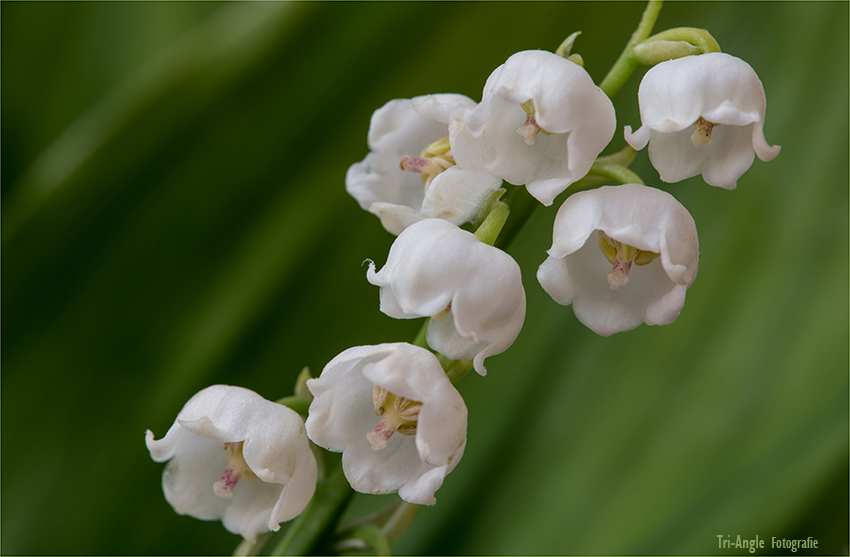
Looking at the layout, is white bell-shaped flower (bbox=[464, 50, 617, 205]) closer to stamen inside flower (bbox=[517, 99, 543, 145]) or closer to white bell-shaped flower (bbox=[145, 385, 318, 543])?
stamen inside flower (bbox=[517, 99, 543, 145])

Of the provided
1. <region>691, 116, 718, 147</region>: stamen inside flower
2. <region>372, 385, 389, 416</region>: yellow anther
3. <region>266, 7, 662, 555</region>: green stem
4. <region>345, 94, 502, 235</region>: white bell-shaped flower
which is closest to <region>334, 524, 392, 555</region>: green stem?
<region>266, 7, 662, 555</region>: green stem

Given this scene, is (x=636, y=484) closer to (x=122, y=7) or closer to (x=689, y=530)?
(x=689, y=530)

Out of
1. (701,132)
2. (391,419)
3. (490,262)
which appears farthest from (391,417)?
(701,132)

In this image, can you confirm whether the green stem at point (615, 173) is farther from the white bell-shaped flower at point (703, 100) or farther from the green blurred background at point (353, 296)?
the green blurred background at point (353, 296)

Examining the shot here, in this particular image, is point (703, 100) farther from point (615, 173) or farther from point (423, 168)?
point (423, 168)

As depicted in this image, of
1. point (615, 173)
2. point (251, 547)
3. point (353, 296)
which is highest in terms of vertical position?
point (615, 173)

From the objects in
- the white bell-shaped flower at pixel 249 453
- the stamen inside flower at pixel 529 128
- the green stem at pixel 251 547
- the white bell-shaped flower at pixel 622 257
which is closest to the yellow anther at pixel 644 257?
the white bell-shaped flower at pixel 622 257
